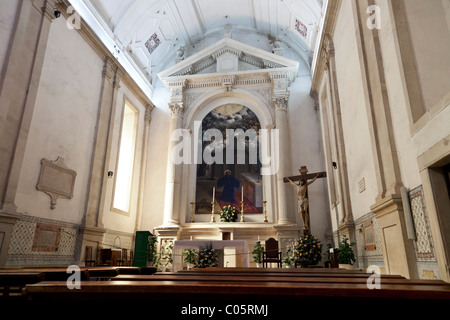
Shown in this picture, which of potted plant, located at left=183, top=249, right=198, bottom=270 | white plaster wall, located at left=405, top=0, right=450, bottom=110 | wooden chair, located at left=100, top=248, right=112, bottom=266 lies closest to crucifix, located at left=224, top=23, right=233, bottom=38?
potted plant, located at left=183, top=249, right=198, bottom=270

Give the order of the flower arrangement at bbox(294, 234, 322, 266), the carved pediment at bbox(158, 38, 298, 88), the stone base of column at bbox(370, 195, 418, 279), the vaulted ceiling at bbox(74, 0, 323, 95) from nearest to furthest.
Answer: the stone base of column at bbox(370, 195, 418, 279) → the flower arrangement at bbox(294, 234, 322, 266) → the vaulted ceiling at bbox(74, 0, 323, 95) → the carved pediment at bbox(158, 38, 298, 88)

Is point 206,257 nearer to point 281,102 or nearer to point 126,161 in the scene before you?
point 126,161

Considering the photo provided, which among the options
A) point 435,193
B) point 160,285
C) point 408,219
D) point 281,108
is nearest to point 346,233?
point 408,219

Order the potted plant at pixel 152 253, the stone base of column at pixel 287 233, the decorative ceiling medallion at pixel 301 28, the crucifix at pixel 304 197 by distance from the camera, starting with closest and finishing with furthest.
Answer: the crucifix at pixel 304 197
the stone base of column at pixel 287 233
the potted plant at pixel 152 253
the decorative ceiling medallion at pixel 301 28

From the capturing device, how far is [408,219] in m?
4.10

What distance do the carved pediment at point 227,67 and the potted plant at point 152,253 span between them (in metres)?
6.30

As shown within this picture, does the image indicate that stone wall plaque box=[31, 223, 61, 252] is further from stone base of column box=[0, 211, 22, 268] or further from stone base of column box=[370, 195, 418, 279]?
stone base of column box=[370, 195, 418, 279]

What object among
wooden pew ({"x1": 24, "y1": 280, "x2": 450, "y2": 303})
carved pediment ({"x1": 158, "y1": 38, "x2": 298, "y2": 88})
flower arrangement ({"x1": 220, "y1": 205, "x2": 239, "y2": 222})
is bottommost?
wooden pew ({"x1": 24, "y1": 280, "x2": 450, "y2": 303})

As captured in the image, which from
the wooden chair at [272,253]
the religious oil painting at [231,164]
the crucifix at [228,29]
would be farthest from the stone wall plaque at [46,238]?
the crucifix at [228,29]

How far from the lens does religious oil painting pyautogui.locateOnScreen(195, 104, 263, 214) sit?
11227 millimetres

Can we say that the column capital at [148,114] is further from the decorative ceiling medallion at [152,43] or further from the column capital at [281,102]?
the column capital at [281,102]

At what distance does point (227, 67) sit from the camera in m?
12.6

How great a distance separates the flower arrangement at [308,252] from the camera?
769cm

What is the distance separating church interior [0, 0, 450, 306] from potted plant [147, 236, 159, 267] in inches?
2.5
